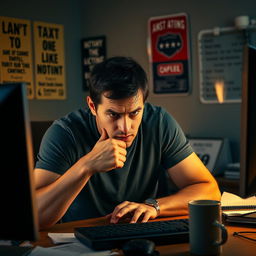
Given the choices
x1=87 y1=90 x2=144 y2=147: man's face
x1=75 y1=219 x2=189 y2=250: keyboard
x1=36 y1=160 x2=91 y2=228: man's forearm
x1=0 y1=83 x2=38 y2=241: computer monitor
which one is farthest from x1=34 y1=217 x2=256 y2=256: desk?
x1=87 y1=90 x2=144 y2=147: man's face

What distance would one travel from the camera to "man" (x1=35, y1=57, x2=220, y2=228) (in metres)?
1.74

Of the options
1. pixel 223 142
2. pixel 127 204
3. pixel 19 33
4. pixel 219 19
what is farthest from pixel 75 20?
pixel 127 204

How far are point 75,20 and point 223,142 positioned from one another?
64.6 inches

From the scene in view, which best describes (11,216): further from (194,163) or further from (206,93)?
(206,93)

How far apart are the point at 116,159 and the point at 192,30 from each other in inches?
85.0

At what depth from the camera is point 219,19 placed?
3.59m

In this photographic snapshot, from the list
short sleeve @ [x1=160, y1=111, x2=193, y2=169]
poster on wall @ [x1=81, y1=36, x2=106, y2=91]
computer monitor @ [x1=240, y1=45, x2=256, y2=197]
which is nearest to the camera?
computer monitor @ [x1=240, y1=45, x2=256, y2=197]

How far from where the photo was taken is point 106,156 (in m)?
1.78

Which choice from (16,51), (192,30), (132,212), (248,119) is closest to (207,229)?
(248,119)

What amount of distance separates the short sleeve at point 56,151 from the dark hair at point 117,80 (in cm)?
18

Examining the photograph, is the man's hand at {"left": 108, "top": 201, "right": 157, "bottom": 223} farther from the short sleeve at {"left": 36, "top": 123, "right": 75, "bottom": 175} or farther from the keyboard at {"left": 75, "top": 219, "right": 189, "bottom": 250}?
the short sleeve at {"left": 36, "top": 123, "right": 75, "bottom": 175}

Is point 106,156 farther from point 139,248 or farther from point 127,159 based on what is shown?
point 139,248

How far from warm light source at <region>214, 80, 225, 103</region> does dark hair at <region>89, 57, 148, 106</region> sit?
1723mm

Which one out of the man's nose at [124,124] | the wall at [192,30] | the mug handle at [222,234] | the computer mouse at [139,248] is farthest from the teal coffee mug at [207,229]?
the wall at [192,30]
